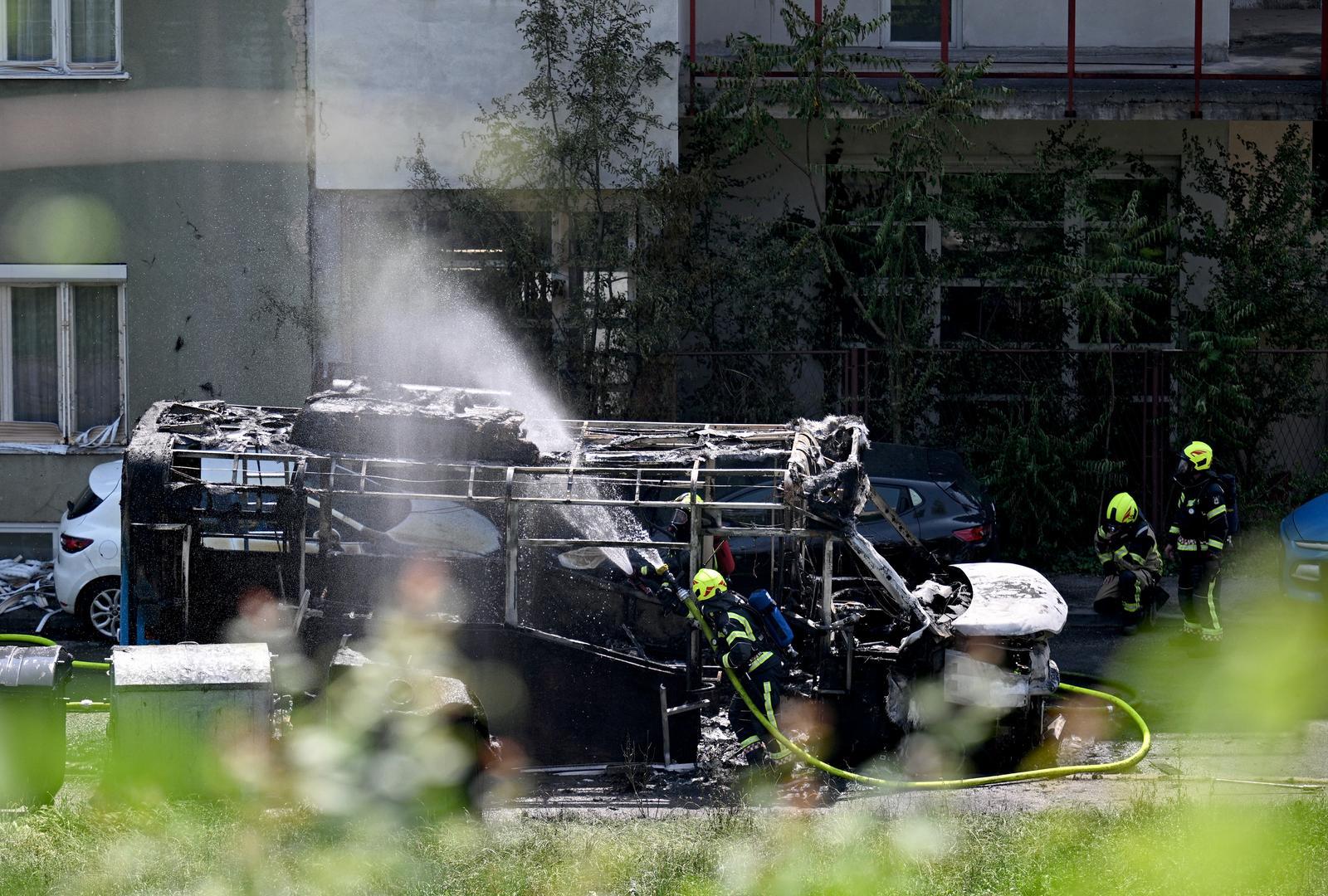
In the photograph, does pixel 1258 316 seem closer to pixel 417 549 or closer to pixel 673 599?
pixel 673 599

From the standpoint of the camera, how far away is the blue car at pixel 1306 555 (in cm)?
1130

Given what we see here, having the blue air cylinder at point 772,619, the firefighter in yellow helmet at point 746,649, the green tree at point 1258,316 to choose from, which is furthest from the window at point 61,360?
the green tree at point 1258,316

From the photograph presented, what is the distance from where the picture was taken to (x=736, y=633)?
795 centimetres

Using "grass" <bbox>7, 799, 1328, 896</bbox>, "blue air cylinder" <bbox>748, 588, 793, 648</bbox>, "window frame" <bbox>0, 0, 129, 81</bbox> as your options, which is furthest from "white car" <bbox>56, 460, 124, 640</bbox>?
"blue air cylinder" <bbox>748, 588, 793, 648</bbox>

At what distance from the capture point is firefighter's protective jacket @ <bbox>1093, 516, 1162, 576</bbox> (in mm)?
11703

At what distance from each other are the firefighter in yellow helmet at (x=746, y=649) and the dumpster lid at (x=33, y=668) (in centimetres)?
331

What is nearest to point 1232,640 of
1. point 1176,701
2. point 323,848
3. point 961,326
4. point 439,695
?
point 1176,701

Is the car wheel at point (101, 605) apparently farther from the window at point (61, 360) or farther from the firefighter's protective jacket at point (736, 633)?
the firefighter's protective jacket at point (736, 633)

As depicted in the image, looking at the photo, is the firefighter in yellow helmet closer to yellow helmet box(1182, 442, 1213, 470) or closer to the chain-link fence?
yellow helmet box(1182, 442, 1213, 470)

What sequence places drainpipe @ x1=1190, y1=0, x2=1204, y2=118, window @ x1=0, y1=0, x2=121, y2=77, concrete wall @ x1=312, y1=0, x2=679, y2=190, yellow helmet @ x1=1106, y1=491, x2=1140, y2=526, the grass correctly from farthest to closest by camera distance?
drainpipe @ x1=1190, y1=0, x2=1204, y2=118, window @ x1=0, y1=0, x2=121, y2=77, concrete wall @ x1=312, y1=0, x2=679, y2=190, yellow helmet @ x1=1106, y1=491, x2=1140, y2=526, the grass

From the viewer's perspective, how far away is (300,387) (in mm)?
14891

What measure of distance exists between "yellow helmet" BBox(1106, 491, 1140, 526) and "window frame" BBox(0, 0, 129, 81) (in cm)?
1049

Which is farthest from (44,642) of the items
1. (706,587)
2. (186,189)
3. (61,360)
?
(186,189)

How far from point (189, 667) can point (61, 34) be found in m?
10.1
